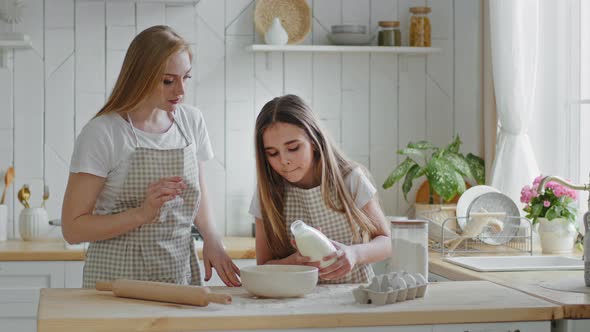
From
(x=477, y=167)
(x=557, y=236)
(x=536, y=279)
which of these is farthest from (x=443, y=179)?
(x=536, y=279)

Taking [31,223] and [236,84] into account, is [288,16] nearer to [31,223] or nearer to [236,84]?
[236,84]

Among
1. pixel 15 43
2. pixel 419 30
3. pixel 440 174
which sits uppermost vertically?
pixel 419 30

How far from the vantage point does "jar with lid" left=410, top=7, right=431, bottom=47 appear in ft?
12.8

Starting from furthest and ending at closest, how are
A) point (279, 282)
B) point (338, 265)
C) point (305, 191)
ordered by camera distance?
point (305, 191) < point (338, 265) < point (279, 282)

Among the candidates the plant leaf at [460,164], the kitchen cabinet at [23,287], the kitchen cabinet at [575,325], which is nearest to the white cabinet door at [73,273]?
the kitchen cabinet at [23,287]

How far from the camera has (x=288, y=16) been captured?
12.6 ft

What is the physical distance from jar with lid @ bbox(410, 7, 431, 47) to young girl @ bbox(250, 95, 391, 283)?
1731mm

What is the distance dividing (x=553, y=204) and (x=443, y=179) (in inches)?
22.9

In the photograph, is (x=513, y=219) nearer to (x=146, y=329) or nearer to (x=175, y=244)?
(x=175, y=244)

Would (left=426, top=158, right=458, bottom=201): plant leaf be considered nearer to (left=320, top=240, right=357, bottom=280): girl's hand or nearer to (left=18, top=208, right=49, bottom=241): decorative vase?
(left=320, top=240, right=357, bottom=280): girl's hand

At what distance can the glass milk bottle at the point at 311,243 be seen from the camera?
1.84m

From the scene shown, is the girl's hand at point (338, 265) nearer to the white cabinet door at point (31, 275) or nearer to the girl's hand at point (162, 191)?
the girl's hand at point (162, 191)

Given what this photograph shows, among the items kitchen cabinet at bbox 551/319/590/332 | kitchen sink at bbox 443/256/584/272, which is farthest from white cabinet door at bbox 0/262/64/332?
kitchen cabinet at bbox 551/319/590/332

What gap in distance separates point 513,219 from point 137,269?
1.66 metres
